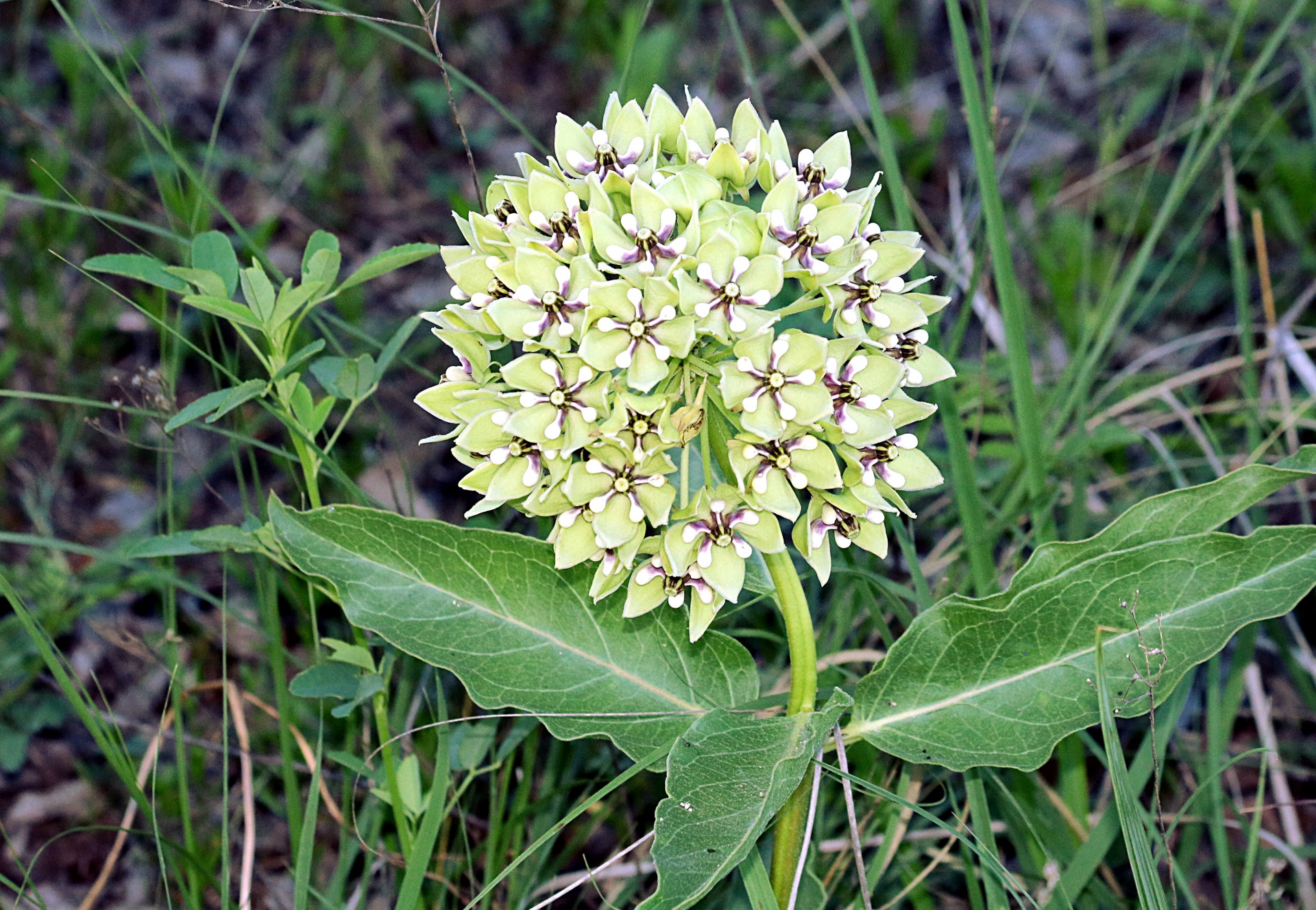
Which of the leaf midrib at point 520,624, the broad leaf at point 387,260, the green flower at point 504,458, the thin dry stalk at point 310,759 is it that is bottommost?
the thin dry stalk at point 310,759

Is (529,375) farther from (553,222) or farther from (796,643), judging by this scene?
(796,643)

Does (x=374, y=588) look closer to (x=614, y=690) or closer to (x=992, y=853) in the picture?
(x=614, y=690)

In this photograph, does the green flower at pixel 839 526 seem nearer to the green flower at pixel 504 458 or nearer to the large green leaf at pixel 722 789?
the large green leaf at pixel 722 789

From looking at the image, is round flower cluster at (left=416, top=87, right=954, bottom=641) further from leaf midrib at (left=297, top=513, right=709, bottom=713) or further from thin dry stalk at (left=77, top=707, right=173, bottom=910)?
thin dry stalk at (left=77, top=707, right=173, bottom=910)

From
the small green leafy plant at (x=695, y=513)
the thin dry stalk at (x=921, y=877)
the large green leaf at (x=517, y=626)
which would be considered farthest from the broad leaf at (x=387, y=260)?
the thin dry stalk at (x=921, y=877)

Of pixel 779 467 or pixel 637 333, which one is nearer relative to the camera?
pixel 637 333

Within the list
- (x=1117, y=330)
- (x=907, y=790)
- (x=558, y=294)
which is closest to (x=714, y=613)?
(x=558, y=294)

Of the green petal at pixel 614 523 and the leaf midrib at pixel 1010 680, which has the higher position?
the green petal at pixel 614 523

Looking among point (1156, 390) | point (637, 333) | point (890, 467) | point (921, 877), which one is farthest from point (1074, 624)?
point (1156, 390)
